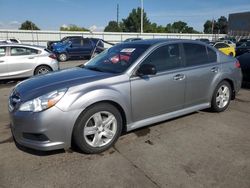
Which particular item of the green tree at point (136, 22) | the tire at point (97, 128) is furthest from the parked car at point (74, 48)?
the green tree at point (136, 22)

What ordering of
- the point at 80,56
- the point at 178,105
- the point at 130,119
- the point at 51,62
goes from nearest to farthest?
the point at 130,119 → the point at 178,105 → the point at 51,62 → the point at 80,56

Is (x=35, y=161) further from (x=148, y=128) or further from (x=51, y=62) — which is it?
(x=51, y=62)

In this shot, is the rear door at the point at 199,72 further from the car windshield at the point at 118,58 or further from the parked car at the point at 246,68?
the parked car at the point at 246,68

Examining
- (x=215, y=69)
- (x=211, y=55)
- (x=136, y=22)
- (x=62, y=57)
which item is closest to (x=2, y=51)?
(x=211, y=55)

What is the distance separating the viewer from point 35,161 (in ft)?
11.6

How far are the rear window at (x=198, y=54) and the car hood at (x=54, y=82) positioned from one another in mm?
1655

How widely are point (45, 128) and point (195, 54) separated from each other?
3082 mm

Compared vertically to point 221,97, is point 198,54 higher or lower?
higher

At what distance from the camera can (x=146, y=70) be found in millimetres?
3990

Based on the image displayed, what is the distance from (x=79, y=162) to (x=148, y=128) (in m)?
1.58

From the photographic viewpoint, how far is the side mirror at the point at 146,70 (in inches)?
157

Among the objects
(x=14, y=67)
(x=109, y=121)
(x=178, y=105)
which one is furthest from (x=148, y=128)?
(x=14, y=67)

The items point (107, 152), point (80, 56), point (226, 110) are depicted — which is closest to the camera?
point (107, 152)

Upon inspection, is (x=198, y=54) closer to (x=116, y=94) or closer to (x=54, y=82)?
(x=116, y=94)
